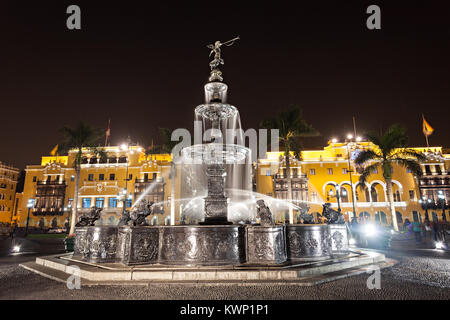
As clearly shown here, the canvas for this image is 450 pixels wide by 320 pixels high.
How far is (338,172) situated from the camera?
49469 mm

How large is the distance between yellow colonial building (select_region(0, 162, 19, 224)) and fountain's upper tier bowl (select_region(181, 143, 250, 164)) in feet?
250

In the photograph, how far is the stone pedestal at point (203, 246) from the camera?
685cm

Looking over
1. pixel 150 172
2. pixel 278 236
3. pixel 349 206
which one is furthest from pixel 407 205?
pixel 278 236

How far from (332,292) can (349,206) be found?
47.2 meters

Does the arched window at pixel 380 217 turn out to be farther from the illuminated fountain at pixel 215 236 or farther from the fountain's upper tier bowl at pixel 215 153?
the fountain's upper tier bowl at pixel 215 153

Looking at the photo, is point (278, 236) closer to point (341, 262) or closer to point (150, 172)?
point (341, 262)

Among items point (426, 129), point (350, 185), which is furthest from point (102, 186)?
point (426, 129)

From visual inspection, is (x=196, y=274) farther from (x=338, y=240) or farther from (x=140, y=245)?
(x=338, y=240)

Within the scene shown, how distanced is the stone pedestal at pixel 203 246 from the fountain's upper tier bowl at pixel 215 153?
2.64 meters

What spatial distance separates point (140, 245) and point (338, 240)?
6.72 meters

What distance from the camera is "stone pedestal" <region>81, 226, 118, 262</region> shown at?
808 cm

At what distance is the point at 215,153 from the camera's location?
8.84 m

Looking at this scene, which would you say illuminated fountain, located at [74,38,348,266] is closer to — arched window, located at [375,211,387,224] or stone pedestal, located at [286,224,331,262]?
stone pedestal, located at [286,224,331,262]
